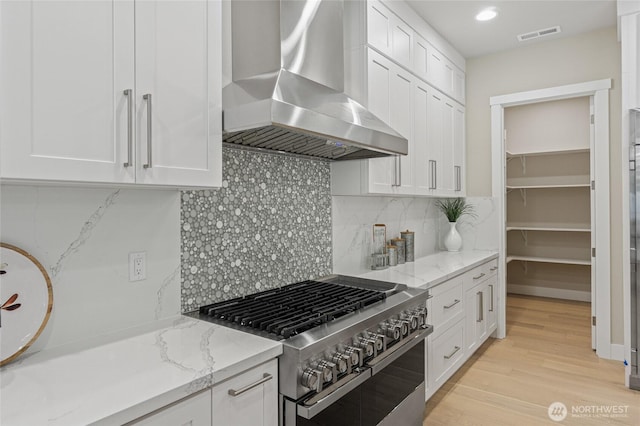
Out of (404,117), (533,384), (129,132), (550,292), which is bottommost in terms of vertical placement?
(533,384)

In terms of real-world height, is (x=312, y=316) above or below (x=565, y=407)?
above

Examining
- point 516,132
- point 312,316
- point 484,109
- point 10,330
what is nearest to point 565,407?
point 312,316

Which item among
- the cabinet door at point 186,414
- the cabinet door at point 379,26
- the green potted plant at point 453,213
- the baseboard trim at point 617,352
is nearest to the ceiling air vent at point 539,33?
the green potted plant at point 453,213

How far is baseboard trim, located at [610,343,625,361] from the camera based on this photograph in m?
3.41

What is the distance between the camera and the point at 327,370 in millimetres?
1427

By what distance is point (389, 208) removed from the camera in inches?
129

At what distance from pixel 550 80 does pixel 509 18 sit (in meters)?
0.88

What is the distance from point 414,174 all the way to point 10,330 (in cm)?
255

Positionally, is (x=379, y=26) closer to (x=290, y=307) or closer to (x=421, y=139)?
(x=421, y=139)

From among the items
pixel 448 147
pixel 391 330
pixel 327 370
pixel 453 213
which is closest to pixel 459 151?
pixel 448 147

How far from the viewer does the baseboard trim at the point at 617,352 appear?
3408 mm

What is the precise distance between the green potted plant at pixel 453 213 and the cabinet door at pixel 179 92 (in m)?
2.99

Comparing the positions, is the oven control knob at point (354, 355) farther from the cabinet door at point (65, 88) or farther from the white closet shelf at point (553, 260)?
the white closet shelf at point (553, 260)

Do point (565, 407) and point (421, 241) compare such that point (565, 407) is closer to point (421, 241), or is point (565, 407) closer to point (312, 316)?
point (421, 241)
